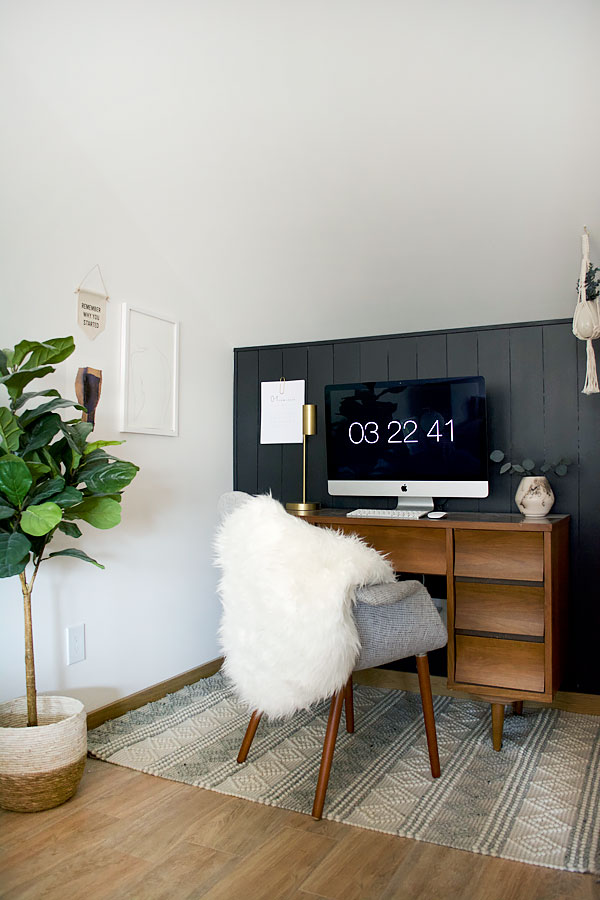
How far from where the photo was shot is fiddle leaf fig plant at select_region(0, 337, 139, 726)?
1.85 meters

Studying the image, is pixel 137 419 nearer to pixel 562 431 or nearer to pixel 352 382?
pixel 352 382

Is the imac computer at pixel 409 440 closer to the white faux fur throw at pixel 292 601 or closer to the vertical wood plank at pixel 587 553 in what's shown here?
the vertical wood plank at pixel 587 553

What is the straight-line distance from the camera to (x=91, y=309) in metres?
2.57

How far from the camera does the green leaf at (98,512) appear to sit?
2102 millimetres

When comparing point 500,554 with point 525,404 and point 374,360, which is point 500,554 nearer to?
point 525,404

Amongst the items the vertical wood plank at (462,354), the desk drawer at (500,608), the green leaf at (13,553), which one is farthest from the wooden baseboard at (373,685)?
the vertical wood plank at (462,354)

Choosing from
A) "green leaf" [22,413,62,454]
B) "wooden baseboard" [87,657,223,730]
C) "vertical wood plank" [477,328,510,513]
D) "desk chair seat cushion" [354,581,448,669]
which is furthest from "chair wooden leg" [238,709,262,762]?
"vertical wood plank" [477,328,510,513]

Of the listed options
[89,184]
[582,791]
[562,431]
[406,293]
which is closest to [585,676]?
[582,791]

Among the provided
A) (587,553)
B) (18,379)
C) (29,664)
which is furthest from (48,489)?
(587,553)

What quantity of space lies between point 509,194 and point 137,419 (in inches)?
64.3

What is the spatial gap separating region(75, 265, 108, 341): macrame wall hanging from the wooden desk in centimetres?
117

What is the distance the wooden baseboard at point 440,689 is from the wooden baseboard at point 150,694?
2.24ft

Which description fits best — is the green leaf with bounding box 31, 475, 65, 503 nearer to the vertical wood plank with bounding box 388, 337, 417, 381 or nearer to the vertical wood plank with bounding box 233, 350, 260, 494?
the vertical wood plank with bounding box 233, 350, 260, 494

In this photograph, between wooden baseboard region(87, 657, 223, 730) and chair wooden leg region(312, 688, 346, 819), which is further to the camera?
wooden baseboard region(87, 657, 223, 730)
